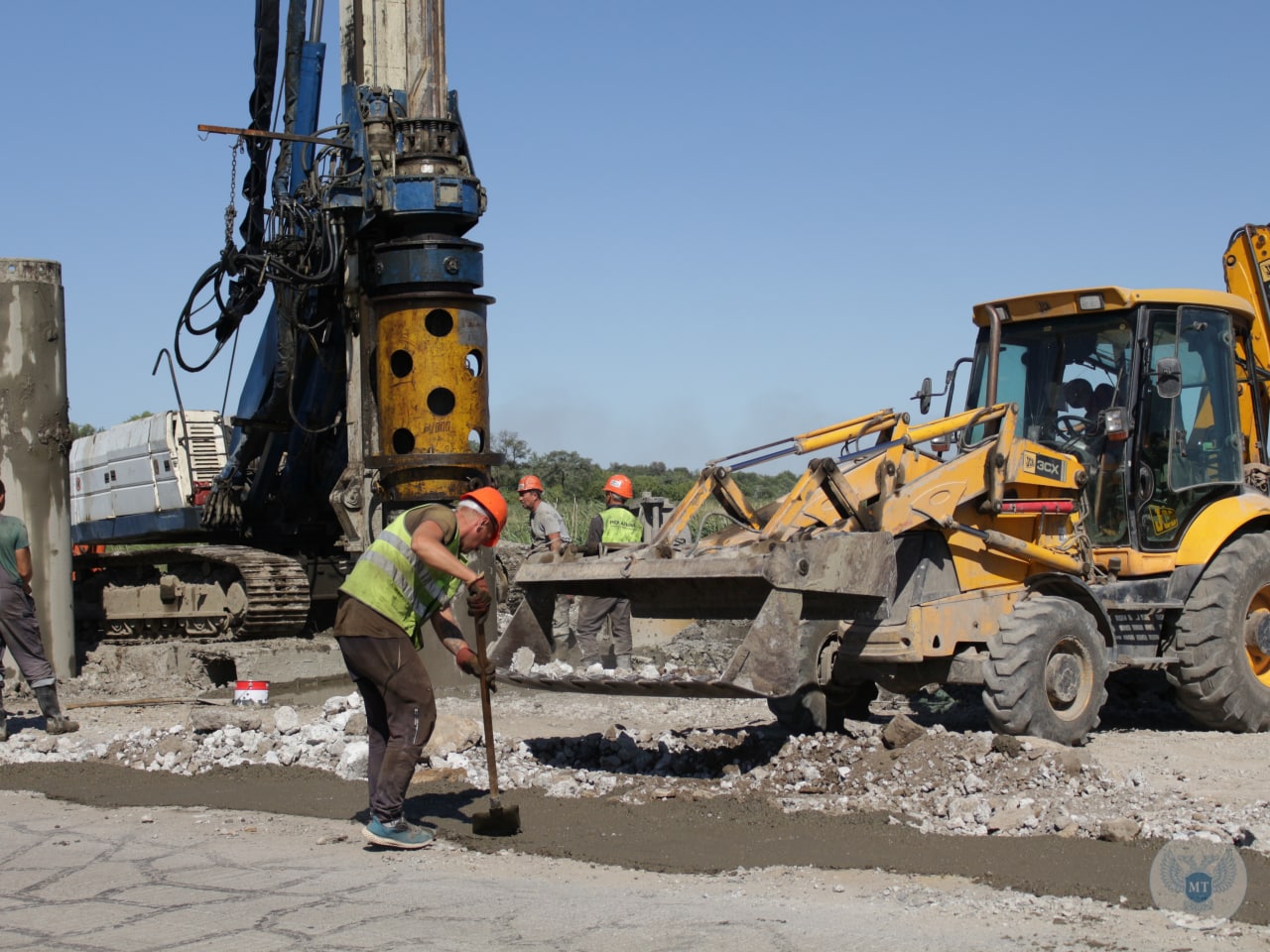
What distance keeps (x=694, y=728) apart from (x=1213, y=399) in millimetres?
4258

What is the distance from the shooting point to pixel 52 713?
36.3 feet

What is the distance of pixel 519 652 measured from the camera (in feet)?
29.9

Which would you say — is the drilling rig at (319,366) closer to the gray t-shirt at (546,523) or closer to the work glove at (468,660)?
the gray t-shirt at (546,523)

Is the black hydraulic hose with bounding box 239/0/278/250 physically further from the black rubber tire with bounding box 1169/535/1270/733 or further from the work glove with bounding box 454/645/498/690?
the black rubber tire with bounding box 1169/535/1270/733

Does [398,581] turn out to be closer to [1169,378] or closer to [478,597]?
[478,597]

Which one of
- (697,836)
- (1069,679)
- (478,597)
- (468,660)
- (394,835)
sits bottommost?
(697,836)

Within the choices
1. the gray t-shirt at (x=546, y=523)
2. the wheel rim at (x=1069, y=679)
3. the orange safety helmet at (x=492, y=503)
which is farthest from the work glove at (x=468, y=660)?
the gray t-shirt at (x=546, y=523)

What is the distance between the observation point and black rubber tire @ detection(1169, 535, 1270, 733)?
1020 cm

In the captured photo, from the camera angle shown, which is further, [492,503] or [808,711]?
[808,711]

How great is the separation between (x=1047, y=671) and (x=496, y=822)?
371cm

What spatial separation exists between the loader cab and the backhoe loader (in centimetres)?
1

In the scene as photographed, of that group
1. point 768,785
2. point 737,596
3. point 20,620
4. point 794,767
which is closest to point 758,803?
point 768,785

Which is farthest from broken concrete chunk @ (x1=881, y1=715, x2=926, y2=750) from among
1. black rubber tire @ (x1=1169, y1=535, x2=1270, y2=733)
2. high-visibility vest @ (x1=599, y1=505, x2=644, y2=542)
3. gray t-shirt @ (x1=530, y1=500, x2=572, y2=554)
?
gray t-shirt @ (x1=530, y1=500, x2=572, y2=554)

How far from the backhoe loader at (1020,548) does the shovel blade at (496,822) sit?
1199 mm
